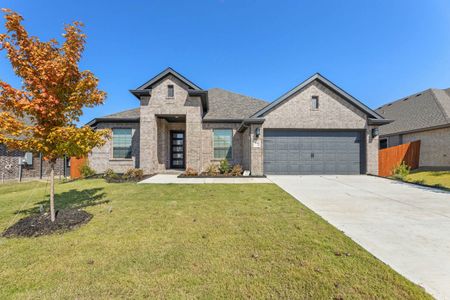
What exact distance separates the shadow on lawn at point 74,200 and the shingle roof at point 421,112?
21823mm

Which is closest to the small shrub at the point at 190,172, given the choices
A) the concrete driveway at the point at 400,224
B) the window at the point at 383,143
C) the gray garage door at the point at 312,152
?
the gray garage door at the point at 312,152

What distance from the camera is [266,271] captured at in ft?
8.74

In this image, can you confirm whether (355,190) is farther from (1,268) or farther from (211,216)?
(1,268)

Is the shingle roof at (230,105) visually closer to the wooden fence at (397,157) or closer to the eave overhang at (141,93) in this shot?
the eave overhang at (141,93)

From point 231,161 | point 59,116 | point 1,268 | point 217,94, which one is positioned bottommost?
point 1,268

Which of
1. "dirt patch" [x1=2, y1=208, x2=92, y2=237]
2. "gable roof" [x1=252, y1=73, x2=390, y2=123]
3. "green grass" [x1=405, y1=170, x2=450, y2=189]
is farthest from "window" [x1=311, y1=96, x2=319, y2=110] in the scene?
"dirt patch" [x1=2, y1=208, x2=92, y2=237]

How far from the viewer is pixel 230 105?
1585 cm

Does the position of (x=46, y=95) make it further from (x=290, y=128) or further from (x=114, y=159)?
(x=290, y=128)

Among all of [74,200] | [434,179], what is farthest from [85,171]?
[434,179]

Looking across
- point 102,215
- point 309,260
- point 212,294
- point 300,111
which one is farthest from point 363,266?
point 300,111

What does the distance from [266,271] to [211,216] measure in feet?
7.82

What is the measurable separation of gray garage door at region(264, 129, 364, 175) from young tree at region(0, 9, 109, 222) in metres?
9.69

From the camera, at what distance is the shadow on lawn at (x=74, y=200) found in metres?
5.80

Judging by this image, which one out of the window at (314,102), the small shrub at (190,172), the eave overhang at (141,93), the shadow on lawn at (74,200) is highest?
the eave overhang at (141,93)
